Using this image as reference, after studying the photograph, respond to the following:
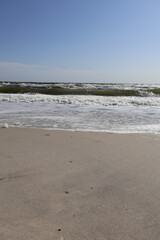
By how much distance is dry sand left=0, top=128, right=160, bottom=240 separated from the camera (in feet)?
5.85

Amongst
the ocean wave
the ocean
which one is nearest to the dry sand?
the ocean

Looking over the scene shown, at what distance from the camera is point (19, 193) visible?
7.57 feet

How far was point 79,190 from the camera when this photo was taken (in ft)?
7.95

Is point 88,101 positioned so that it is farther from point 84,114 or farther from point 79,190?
point 79,190

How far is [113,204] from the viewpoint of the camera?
2.15 metres

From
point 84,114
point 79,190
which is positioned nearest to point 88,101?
point 84,114

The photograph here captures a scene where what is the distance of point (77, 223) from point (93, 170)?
1.13 m

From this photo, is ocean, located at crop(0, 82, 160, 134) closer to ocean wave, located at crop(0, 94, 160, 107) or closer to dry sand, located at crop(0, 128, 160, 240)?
ocean wave, located at crop(0, 94, 160, 107)

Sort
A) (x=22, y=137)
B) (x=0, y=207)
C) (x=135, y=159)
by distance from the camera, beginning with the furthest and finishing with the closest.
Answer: (x=22, y=137), (x=135, y=159), (x=0, y=207)

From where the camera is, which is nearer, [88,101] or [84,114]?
[84,114]

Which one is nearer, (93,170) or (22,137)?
(93,170)

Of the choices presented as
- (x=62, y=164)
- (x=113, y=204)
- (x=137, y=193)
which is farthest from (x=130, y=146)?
(x=113, y=204)

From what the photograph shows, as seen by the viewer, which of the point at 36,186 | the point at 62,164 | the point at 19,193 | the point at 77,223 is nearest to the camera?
the point at 77,223

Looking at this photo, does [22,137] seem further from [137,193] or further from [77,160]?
[137,193]
